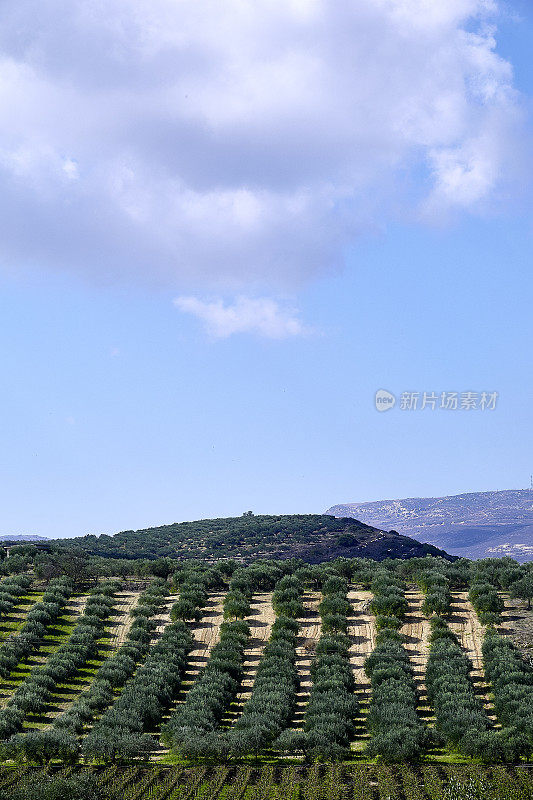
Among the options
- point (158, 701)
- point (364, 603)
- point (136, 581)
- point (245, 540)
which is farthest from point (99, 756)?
point (245, 540)

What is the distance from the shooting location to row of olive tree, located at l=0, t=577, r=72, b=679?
2201 inches

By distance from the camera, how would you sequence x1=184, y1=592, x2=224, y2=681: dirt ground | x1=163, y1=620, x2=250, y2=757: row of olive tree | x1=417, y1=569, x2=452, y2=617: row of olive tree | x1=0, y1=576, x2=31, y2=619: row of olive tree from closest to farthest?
x1=163, y1=620, x2=250, y2=757: row of olive tree
x1=184, y1=592, x2=224, y2=681: dirt ground
x1=417, y1=569, x2=452, y2=617: row of olive tree
x1=0, y1=576, x2=31, y2=619: row of olive tree

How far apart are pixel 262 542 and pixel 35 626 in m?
81.8

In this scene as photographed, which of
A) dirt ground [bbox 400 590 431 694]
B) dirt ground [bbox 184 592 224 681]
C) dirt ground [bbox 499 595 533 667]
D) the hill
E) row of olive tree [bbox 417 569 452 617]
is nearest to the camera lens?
dirt ground [bbox 400 590 431 694]

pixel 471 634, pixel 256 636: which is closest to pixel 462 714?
pixel 471 634

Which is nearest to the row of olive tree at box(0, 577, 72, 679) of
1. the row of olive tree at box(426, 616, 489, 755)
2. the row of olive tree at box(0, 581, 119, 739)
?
the row of olive tree at box(0, 581, 119, 739)

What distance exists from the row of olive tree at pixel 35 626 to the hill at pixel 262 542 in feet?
176

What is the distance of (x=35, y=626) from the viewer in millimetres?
62156

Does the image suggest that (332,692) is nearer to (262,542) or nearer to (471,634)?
(471,634)

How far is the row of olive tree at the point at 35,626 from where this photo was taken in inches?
2201

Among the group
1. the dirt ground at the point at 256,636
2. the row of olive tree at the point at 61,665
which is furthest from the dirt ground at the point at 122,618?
the dirt ground at the point at 256,636

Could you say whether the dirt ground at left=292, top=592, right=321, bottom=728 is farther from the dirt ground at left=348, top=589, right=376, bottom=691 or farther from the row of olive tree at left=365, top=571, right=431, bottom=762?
the row of olive tree at left=365, top=571, right=431, bottom=762

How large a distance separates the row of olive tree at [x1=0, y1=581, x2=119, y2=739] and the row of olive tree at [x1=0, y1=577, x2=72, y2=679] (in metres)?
2.09

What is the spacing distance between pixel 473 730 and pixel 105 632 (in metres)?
35.4
